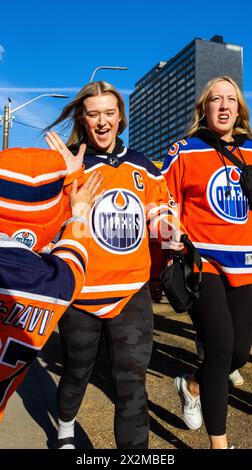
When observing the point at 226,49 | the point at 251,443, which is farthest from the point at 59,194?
the point at 226,49

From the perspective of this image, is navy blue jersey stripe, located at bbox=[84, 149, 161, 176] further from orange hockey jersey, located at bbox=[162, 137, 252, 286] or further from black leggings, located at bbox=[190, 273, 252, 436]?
black leggings, located at bbox=[190, 273, 252, 436]

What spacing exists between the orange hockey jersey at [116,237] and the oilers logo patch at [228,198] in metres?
0.32

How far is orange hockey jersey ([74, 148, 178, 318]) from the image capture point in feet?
7.52

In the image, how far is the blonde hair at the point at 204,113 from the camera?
9.48ft

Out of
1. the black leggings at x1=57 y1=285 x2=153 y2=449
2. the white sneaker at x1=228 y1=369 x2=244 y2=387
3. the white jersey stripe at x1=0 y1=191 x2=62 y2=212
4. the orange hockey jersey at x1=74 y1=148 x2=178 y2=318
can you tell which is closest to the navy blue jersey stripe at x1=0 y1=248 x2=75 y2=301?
the white jersey stripe at x1=0 y1=191 x2=62 y2=212

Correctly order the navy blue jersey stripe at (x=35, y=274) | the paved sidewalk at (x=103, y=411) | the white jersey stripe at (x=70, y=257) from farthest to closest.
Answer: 1. the paved sidewalk at (x=103, y=411)
2. the white jersey stripe at (x=70, y=257)
3. the navy blue jersey stripe at (x=35, y=274)

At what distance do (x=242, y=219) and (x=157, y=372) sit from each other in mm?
2003

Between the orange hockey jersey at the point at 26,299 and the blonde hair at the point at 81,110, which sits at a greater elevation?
the blonde hair at the point at 81,110

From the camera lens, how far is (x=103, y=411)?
10.6ft

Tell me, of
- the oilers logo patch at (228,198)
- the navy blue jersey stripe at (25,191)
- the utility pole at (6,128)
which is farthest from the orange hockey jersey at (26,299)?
the utility pole at (6,128)

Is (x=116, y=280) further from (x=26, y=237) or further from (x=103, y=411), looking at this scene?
(x=103, y=411)

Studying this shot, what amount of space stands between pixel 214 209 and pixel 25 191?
1628 millimetres

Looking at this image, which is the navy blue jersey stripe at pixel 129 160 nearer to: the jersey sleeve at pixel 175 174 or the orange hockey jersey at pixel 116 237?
the orange hockey jersey at pixel 116 237

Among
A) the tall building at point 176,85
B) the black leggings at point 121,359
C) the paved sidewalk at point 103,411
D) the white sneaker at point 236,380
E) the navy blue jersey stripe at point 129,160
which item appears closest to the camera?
the black leggings at point 121,359
